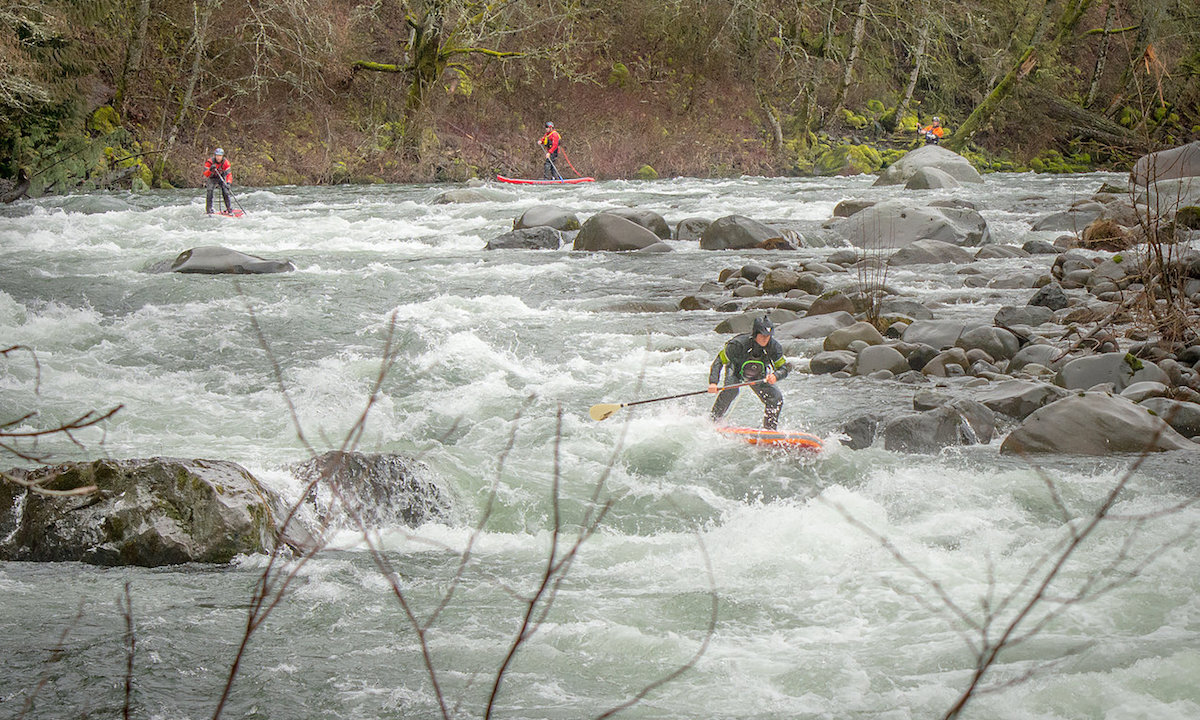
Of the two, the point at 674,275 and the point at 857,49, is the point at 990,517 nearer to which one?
the point at 674,275

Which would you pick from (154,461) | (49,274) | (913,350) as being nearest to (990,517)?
(913,350)

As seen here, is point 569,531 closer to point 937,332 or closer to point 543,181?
point 937,332

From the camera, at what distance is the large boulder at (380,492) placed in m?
6.09

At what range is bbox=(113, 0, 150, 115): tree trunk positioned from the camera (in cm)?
2523

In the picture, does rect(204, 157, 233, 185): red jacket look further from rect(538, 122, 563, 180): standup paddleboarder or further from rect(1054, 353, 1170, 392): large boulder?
rect(1054, 353, 1170, 392): large boulder

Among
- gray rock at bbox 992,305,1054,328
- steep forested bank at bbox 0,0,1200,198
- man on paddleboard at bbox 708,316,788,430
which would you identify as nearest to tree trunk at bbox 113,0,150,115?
steep forested bank at bbox 0,0,1200,198

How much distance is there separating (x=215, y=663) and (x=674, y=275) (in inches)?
409

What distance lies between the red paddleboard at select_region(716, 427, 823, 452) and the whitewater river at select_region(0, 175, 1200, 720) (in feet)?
0.32

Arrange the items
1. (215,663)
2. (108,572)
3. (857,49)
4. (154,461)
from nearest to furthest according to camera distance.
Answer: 1. (215,663)
2. (108,572)
3. (154,461)
4. (857,49)

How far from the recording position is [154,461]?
5586mm

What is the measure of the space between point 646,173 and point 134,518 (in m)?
24.4

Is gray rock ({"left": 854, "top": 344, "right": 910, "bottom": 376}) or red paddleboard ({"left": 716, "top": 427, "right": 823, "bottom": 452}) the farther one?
gray rock ({"left": 854, "top": 344, "right": 910, "bottom": 376})

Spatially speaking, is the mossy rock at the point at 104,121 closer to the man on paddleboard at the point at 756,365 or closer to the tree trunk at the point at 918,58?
the man on paddleboard at the point at 756,365

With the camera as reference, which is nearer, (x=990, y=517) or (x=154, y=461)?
(x=154, y=461)
